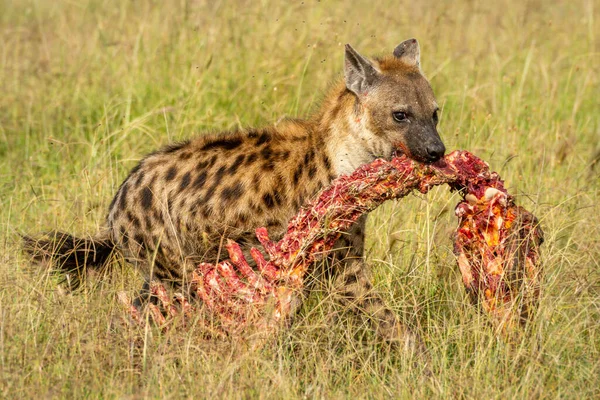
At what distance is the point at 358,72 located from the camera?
15.9ft

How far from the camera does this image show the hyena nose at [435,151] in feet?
14.6

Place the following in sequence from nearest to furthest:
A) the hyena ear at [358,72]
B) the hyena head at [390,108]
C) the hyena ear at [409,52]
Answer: the hyena head at [390,108] → the hyena ear at [358,72] → the hyena ear at [409,52]

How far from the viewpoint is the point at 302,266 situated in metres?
4.21

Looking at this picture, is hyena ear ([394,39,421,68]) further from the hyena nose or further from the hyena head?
the hyena nose

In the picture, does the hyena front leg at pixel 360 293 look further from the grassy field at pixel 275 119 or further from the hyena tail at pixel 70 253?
the hyena tail at pixel 70 253

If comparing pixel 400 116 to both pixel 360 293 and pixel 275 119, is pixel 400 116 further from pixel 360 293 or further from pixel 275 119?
pixel 275 119

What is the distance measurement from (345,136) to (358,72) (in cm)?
32

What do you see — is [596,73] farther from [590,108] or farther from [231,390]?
[231,390]

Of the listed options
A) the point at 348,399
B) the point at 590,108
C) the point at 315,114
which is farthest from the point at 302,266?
the point at 590,108

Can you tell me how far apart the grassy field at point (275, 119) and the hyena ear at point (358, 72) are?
2.22ft

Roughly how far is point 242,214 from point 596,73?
4.00 meters

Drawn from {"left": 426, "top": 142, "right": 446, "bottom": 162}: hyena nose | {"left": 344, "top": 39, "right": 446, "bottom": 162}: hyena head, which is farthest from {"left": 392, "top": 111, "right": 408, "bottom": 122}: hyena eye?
{"left": 426, "top": 142, "right": 446, "bottom": 162}: hyena nose

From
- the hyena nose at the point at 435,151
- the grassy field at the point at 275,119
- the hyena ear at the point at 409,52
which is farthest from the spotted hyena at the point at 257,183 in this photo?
the hyena ear at the point at 409,52

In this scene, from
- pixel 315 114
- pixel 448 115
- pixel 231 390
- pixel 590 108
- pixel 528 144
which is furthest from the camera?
pixel 590 108
